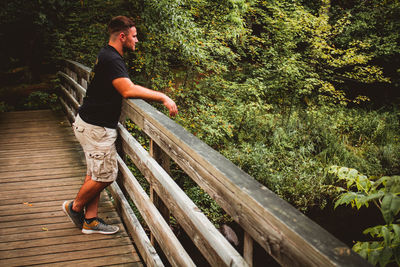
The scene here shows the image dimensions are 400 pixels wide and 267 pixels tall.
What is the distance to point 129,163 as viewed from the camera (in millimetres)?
7027

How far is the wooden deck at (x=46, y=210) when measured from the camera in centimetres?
246

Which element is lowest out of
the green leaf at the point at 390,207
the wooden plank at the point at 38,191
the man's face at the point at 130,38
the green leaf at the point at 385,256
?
the wooden plank at the point at 38,191


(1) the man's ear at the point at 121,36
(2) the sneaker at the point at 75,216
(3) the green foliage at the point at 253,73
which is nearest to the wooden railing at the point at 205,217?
(2) the sneaker at the point at 75,216

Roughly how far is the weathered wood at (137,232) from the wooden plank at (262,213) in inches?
34.6

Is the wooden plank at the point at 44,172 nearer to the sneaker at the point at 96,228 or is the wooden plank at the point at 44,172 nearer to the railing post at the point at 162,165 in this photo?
the sneaker at the point at 96,228

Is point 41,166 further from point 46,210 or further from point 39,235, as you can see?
point 39,235

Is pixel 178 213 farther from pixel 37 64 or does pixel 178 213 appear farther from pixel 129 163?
pixel 37 64

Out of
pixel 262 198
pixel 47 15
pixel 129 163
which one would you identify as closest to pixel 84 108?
pixel 262 198

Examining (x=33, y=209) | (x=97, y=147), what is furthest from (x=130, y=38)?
(x=33, y=209)

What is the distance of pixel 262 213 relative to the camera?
107 centimetres

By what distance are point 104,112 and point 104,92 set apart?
Answer: 0.58 ft

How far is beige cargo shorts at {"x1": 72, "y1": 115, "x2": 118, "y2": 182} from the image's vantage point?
8.47 feet

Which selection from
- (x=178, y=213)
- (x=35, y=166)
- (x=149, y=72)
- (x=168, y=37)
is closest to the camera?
(x=178, y=213)

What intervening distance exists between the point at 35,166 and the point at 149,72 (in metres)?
4.20
